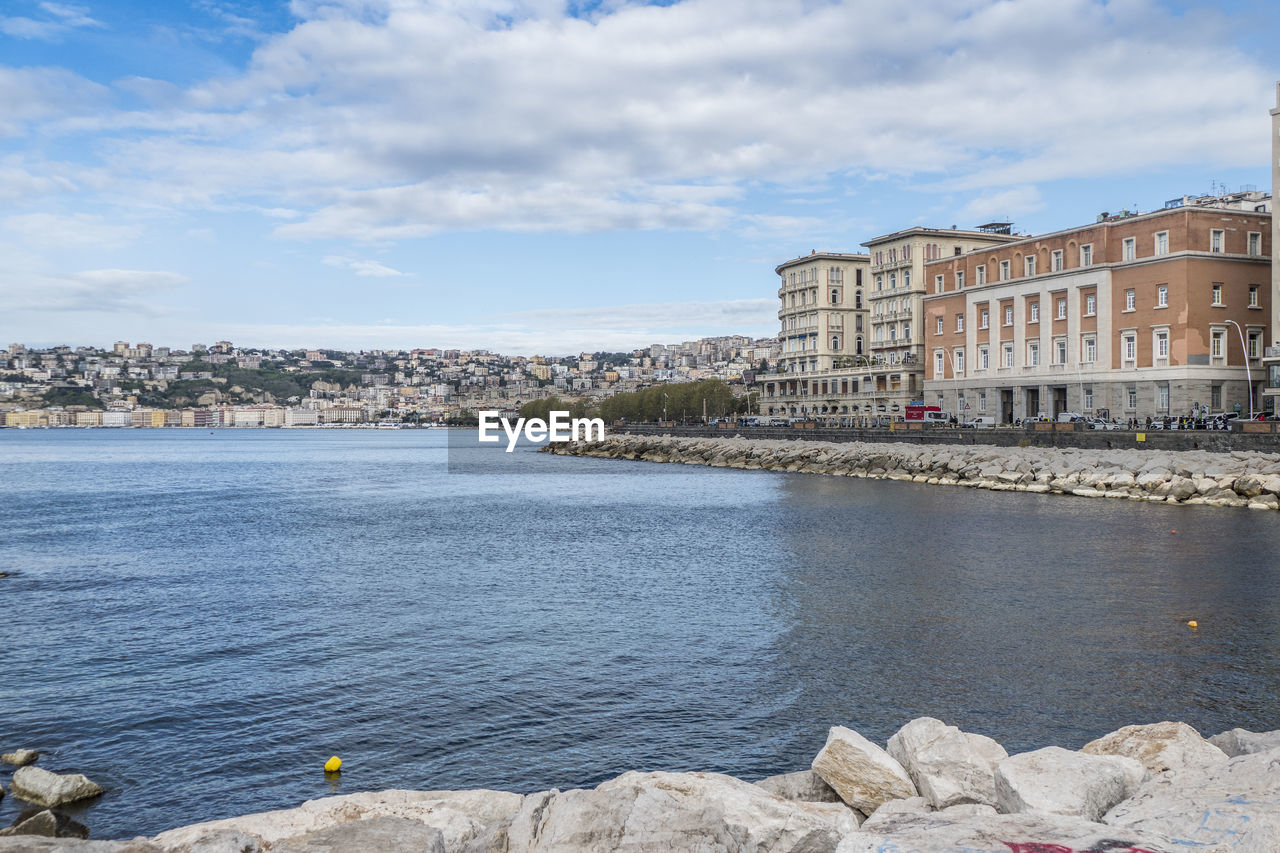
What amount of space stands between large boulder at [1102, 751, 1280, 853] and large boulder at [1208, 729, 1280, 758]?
4.56ft

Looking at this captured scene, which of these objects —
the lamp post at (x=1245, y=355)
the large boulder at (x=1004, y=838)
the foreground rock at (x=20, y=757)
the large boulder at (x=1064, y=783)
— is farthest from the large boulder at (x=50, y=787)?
the lamp post at (x=1245, y=355)

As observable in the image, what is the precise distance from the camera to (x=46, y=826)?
880 centimetres

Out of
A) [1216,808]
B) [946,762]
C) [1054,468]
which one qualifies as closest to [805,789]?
[946,762]

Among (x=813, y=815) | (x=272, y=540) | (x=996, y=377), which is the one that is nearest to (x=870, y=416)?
(x=996, y=377)

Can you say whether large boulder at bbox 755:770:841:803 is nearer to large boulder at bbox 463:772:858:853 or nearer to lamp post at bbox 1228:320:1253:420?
large boulder at bbox 463:772:858:853

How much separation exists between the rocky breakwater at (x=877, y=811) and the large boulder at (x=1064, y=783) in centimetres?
1

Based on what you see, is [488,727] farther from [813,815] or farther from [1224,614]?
[1224,614]

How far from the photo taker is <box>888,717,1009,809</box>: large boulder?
7721 mm

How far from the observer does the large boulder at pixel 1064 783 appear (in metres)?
6.57

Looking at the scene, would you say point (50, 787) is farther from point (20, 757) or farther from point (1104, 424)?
point (1104, 424)

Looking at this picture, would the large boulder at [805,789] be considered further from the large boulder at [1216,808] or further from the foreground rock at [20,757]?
the foreground rock at [20,757]

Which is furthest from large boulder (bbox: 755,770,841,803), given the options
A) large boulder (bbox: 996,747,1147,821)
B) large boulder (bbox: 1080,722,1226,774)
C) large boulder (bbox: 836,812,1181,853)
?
large boulder (bbox: 836,812,1181,853)

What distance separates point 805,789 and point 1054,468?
138 feet

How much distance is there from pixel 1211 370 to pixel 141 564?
58821 millimetres
